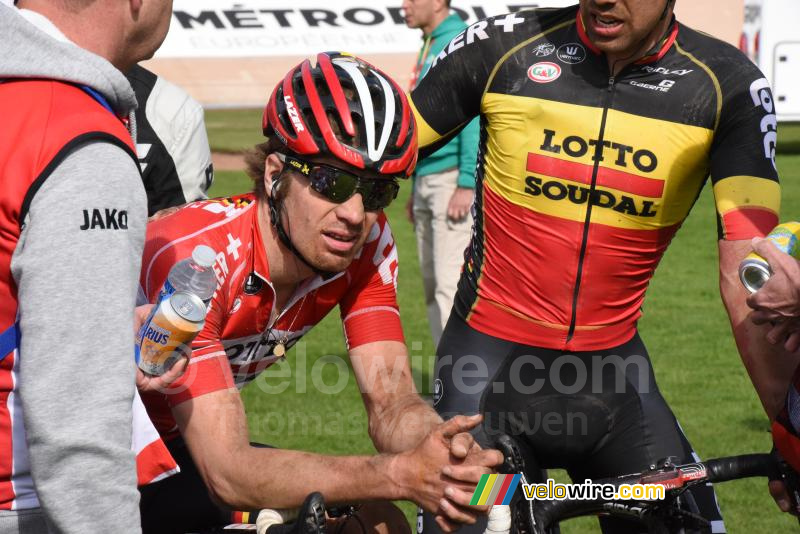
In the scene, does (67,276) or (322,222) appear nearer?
(67,276)

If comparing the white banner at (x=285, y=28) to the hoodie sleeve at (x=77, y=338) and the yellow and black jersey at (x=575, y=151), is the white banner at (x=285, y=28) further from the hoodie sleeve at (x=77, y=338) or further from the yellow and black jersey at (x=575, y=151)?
the hoodie sleeve at (x=77, y=338)

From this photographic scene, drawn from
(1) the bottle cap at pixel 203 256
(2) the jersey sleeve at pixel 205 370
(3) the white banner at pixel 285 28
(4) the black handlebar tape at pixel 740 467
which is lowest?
(3) the white banner at pixel 285 28

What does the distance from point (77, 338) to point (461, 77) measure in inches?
100

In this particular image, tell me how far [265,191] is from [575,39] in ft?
4.92

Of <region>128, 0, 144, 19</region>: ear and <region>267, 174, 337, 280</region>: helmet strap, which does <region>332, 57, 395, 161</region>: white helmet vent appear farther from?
<region>128, 0, 144, 19</region>: ear

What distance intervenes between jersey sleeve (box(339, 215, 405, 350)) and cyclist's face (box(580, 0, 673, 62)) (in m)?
1.12

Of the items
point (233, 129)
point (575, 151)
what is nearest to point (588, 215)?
point (575, 151)

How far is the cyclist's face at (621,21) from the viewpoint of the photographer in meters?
4.13

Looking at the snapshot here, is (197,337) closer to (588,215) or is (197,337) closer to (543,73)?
(588,215)

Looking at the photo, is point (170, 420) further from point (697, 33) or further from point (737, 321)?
point (697, 33)

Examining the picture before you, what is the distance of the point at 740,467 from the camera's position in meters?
3.39

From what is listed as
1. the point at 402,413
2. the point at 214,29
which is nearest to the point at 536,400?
the point at 402,413

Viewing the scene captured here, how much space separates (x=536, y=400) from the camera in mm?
4348

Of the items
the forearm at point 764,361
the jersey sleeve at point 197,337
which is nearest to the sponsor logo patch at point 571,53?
the forearm at point 764,361
